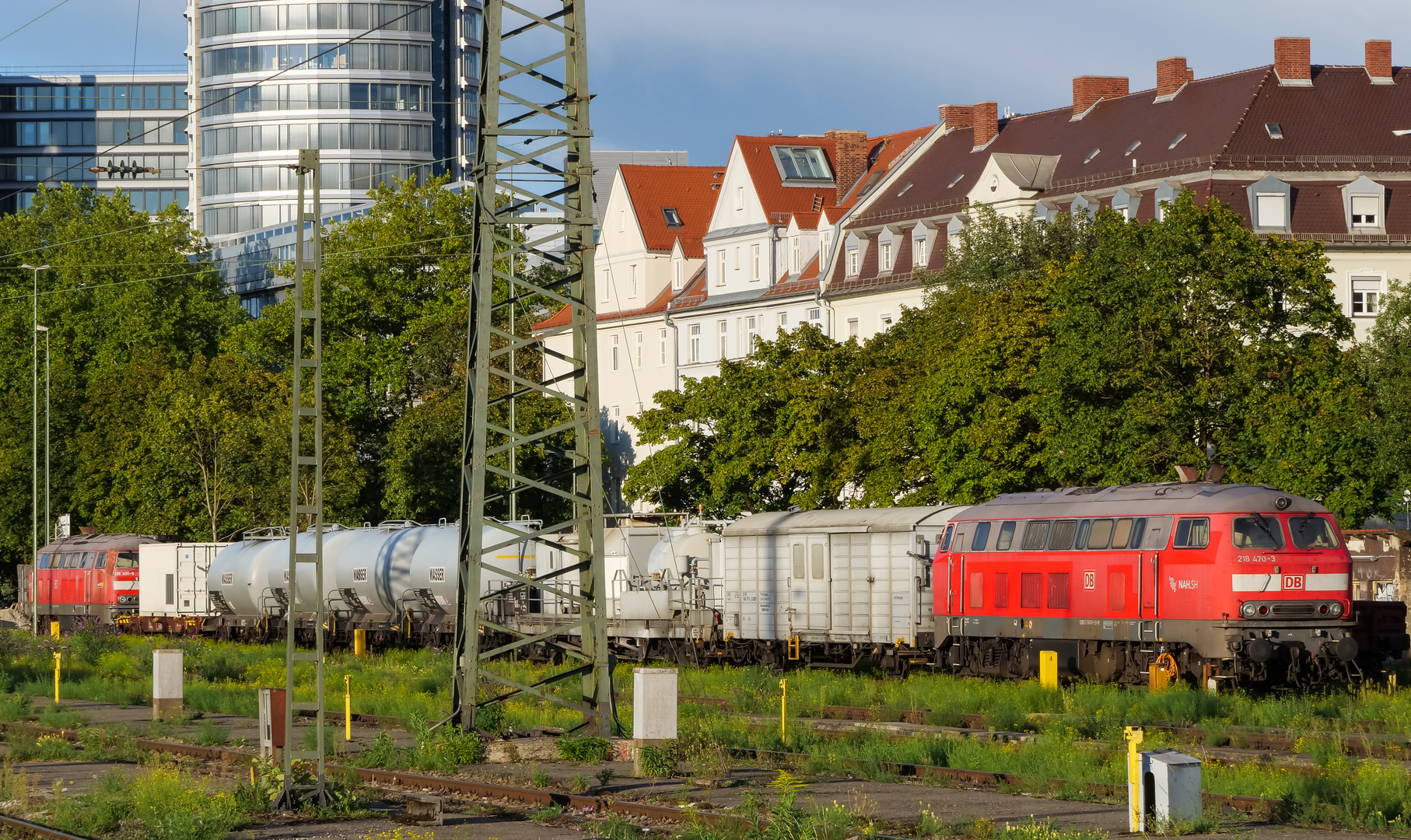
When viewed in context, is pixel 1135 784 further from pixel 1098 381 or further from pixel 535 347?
pixel 1098 381

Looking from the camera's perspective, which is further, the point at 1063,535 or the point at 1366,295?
the point at 1366,295

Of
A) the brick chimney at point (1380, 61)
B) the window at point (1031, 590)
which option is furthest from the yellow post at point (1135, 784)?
the brick chimney at point (1380, 61)

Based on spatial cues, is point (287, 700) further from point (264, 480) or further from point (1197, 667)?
point (264, 480)

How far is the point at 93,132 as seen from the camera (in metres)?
178

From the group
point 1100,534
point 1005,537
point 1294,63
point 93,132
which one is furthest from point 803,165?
point 93,132

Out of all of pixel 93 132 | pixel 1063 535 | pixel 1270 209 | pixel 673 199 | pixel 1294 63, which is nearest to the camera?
pixel 1063 535

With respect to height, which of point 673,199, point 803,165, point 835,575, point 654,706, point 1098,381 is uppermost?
point 803,165

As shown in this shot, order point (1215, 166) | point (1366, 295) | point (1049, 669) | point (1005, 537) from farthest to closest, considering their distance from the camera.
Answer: point (1366, 295), point (1215, 166), point (1005, 537), point (1049, 669)

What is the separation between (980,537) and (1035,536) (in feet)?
4.86

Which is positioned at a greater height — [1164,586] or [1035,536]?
[1035,536]

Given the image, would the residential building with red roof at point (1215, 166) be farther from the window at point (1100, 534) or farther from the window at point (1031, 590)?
the window at point (1100, 534)

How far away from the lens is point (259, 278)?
141125 millimetres

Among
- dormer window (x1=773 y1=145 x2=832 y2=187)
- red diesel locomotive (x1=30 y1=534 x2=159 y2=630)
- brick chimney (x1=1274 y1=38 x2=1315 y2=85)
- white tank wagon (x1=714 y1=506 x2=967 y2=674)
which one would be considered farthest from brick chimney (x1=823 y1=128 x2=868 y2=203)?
white tank wagon (x1=714 y1=506 x2=967 y2=674)

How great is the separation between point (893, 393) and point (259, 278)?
94.7 meters
